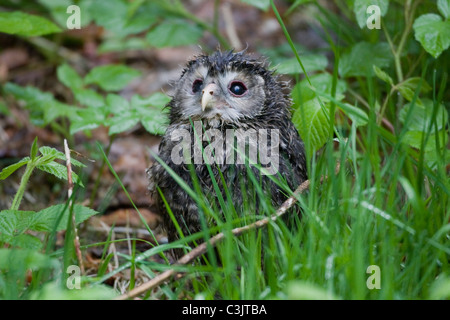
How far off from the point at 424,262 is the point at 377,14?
4.64 feet

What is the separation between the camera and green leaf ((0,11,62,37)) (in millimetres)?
2966

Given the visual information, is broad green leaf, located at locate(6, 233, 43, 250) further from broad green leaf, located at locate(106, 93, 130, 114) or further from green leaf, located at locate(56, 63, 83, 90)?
green leaf, located at locate(56, 63, 83, 90)

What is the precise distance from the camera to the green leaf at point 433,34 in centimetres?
276

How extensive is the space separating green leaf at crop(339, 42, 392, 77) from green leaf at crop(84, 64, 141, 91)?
5.17 ft

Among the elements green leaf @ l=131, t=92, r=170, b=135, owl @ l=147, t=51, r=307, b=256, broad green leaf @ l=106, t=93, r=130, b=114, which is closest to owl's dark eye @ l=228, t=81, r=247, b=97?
owl @ l=147, t=51, r=307, b=256

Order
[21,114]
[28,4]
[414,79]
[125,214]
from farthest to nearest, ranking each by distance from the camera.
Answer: [28,4] → [21,114] → [125,214] → [414,79]

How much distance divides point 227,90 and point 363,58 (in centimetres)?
95

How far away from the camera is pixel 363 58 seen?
3.25m

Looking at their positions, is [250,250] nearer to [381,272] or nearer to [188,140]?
[381,272]

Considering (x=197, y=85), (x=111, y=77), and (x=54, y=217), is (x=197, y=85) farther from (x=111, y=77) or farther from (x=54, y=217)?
(x=111, y=77)

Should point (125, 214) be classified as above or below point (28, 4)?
below

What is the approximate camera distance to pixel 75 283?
6.43 feet

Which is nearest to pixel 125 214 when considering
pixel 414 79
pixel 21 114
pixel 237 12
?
pixel 21 114

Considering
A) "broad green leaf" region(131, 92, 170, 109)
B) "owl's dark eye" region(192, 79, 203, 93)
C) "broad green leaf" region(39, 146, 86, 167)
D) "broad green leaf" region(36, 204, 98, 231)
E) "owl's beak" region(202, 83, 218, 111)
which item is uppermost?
"broad green leaf" region(131, 92, 170, 109)
